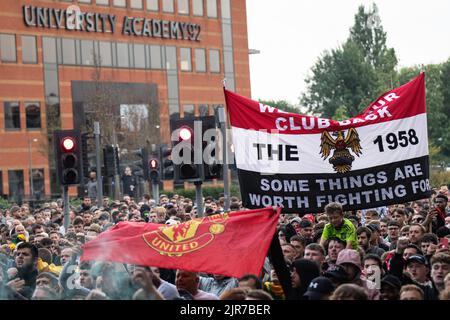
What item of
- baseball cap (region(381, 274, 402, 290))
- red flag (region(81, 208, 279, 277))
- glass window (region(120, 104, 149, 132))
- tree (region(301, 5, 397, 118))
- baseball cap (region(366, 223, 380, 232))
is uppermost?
tree (region(301, 5, 397, 118))

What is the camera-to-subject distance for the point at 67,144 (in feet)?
57.9

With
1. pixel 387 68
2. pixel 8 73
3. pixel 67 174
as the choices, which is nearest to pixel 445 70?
pixel 387 68

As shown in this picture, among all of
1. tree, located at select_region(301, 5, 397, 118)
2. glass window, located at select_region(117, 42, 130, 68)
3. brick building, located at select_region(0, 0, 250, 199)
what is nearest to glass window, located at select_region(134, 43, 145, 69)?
brick building, located at select_region(0, 0, 250, 199)

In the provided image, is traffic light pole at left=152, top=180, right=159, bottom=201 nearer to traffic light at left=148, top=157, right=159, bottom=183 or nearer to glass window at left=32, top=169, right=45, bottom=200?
traffic light at left=148, top=157, right=159, bottom=183

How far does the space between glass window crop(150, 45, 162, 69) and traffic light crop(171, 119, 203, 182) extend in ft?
176

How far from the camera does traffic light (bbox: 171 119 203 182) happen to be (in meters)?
13.6

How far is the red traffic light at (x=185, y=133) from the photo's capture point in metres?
13.6

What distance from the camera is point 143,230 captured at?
331 inches

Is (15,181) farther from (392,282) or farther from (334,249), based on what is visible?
(392,282)

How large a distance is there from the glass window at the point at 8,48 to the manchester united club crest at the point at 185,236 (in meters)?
53.7

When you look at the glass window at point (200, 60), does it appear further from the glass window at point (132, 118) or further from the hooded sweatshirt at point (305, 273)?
the hooded sweatshirt at point (305, 273)

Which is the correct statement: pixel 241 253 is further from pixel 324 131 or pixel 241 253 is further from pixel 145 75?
pixel 145 75

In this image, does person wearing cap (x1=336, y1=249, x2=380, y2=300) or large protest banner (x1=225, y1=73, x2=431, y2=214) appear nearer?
person wearing cap (x1=336, y1=249, x2=380, y2=300)
